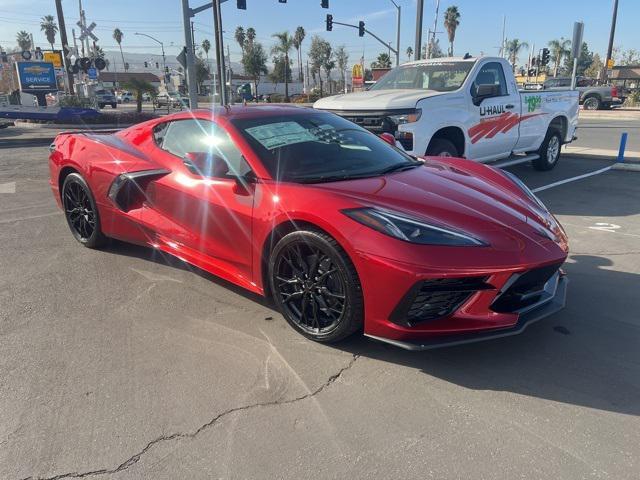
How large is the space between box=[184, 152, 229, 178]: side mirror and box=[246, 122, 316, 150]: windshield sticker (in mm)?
330

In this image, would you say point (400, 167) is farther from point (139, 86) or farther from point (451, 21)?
point (451, 21)

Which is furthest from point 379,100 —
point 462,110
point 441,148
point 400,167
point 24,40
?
point 24,40

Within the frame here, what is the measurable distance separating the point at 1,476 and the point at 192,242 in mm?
1987

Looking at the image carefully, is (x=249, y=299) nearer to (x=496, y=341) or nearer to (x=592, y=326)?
(x=496, y=341)

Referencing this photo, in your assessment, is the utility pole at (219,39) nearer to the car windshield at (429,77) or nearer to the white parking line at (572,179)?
the car windshield at (429,77)

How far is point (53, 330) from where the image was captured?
11.2ft

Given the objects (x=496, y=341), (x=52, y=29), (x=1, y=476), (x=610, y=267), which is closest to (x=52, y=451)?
(x=1, y=476)

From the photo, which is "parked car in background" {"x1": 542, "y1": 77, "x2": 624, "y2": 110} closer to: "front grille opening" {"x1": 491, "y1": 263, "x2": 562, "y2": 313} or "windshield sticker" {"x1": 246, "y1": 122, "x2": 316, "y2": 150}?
"windshield sticker" {"x1": 246, "y1": 122, "x2": 316, "y2": 150}

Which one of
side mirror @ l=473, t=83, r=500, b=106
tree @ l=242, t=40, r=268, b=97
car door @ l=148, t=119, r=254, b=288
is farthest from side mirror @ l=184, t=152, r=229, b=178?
tree @ l=242, t=40, r=268, b=97

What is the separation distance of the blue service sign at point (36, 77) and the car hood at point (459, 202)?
107ft

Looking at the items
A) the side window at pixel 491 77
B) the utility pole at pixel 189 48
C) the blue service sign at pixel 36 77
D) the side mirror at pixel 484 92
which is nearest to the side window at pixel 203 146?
the side mirror at pixel 484 92

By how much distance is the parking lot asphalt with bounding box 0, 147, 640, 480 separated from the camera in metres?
2.21

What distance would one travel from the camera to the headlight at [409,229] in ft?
9.02

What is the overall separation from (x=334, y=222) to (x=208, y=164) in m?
1.17
